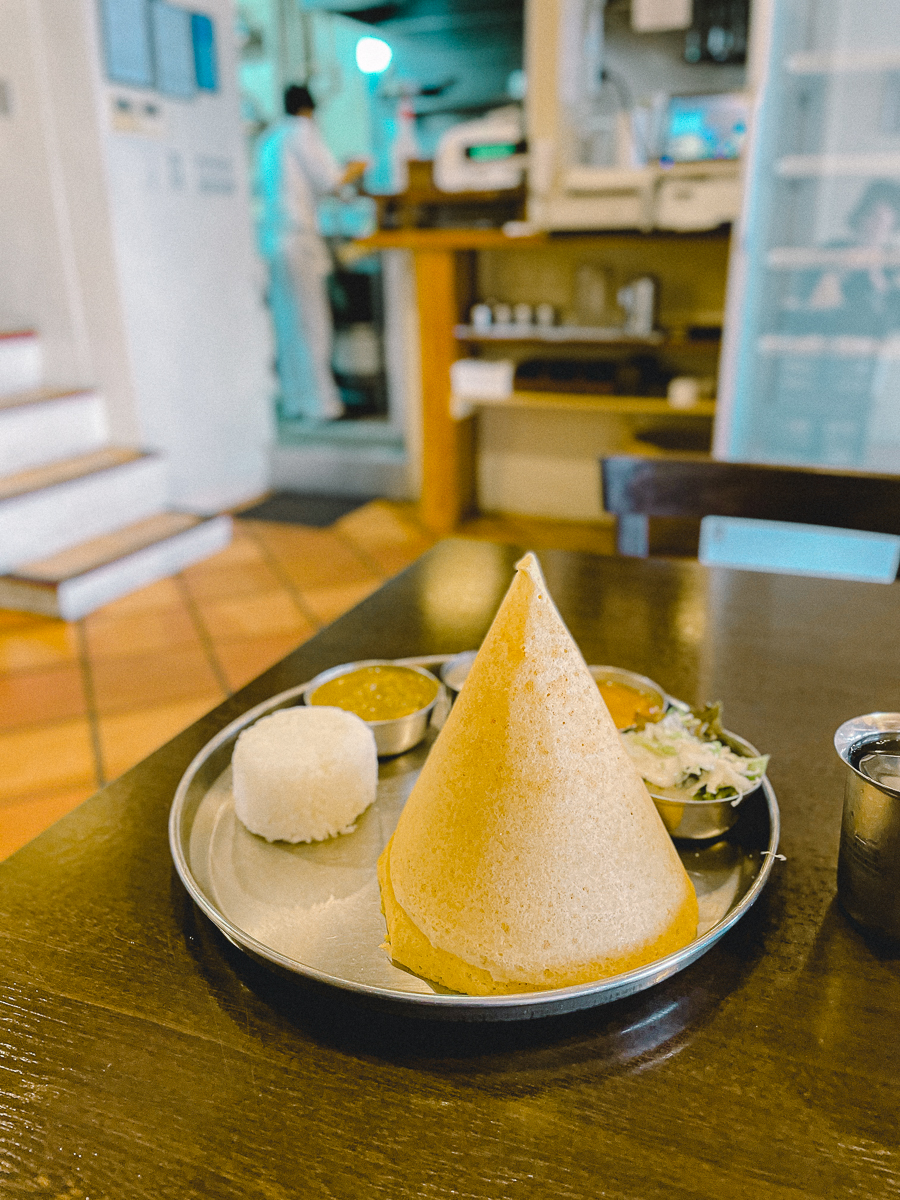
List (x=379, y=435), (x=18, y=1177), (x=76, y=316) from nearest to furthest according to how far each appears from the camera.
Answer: (x=18, y=1177), (x=76, y=316), (x=379, y=435)

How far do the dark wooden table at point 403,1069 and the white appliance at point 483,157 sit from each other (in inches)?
140

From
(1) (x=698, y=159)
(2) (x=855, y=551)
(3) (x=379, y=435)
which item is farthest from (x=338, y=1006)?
(3) (x=379, y=435)

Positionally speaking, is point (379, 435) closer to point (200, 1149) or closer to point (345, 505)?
point (345, 505)

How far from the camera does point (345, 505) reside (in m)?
4.63

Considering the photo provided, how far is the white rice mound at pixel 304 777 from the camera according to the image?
2.30 feet

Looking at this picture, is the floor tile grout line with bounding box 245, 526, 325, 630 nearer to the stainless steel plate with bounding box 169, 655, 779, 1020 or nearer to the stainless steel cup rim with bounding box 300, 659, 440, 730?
the stainless steel cup rim with bounding box 300, 659, 440, 730

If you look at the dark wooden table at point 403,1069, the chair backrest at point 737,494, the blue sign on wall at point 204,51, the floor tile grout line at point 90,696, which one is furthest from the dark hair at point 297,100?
the dark wooden table at point 403,1069

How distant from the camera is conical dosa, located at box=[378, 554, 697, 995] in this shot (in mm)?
545

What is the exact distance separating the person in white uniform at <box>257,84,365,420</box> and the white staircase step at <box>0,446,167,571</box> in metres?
1.55

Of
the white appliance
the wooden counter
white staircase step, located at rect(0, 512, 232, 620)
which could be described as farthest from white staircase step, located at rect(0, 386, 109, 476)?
the white appliance

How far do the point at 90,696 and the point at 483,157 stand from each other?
2.77 metres

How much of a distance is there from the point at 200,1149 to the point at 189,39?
4.85 m

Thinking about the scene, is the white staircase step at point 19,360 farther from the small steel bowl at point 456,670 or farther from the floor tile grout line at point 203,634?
the small steel bowl at point 456,670

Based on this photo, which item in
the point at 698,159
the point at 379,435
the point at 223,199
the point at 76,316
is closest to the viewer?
the point at 698,159
